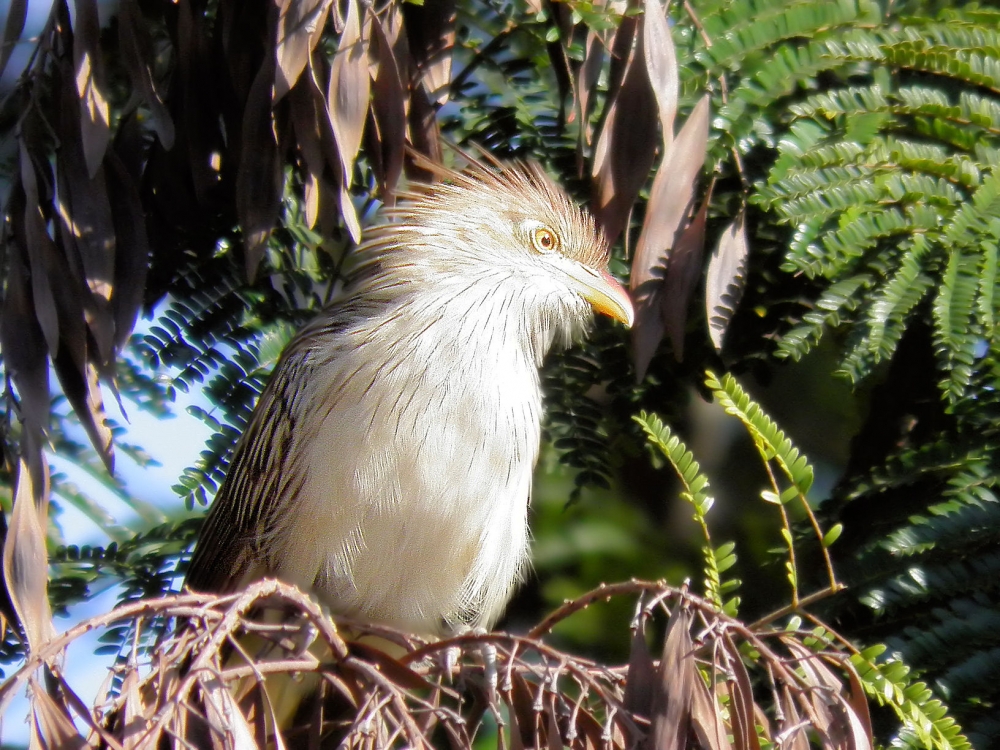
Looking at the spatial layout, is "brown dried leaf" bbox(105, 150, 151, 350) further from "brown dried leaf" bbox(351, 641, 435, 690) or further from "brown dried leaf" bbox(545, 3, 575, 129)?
"brown dried leaf" bbox(545, 3, 575, 129)

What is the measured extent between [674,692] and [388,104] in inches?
66.3

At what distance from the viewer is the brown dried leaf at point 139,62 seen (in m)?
2.93

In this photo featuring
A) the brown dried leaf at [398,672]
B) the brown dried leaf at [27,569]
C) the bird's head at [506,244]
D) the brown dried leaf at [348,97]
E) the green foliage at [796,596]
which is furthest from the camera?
the bird's head at [506,244]

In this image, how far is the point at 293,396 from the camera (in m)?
3.27

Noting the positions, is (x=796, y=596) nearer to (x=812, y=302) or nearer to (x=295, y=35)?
(x=812, y=302)

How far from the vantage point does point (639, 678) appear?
6.49 ft

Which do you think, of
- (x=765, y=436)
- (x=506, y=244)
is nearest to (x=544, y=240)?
(x=506, y=244)

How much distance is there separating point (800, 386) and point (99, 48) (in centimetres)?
299

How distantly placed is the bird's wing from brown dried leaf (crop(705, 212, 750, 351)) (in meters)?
1.17

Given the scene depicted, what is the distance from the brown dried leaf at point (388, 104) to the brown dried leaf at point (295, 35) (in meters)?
0.16

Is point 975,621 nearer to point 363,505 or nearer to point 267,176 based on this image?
point 363,505

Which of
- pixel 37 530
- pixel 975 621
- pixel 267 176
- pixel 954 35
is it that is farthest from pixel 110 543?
pixel 954 35

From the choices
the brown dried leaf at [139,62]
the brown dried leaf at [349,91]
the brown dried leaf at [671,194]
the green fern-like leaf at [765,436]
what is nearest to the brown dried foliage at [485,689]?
the green fern-like leaf at [765,436]

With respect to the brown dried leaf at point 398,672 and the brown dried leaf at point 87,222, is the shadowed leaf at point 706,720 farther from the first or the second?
the brown dried leaf at point 87,222
